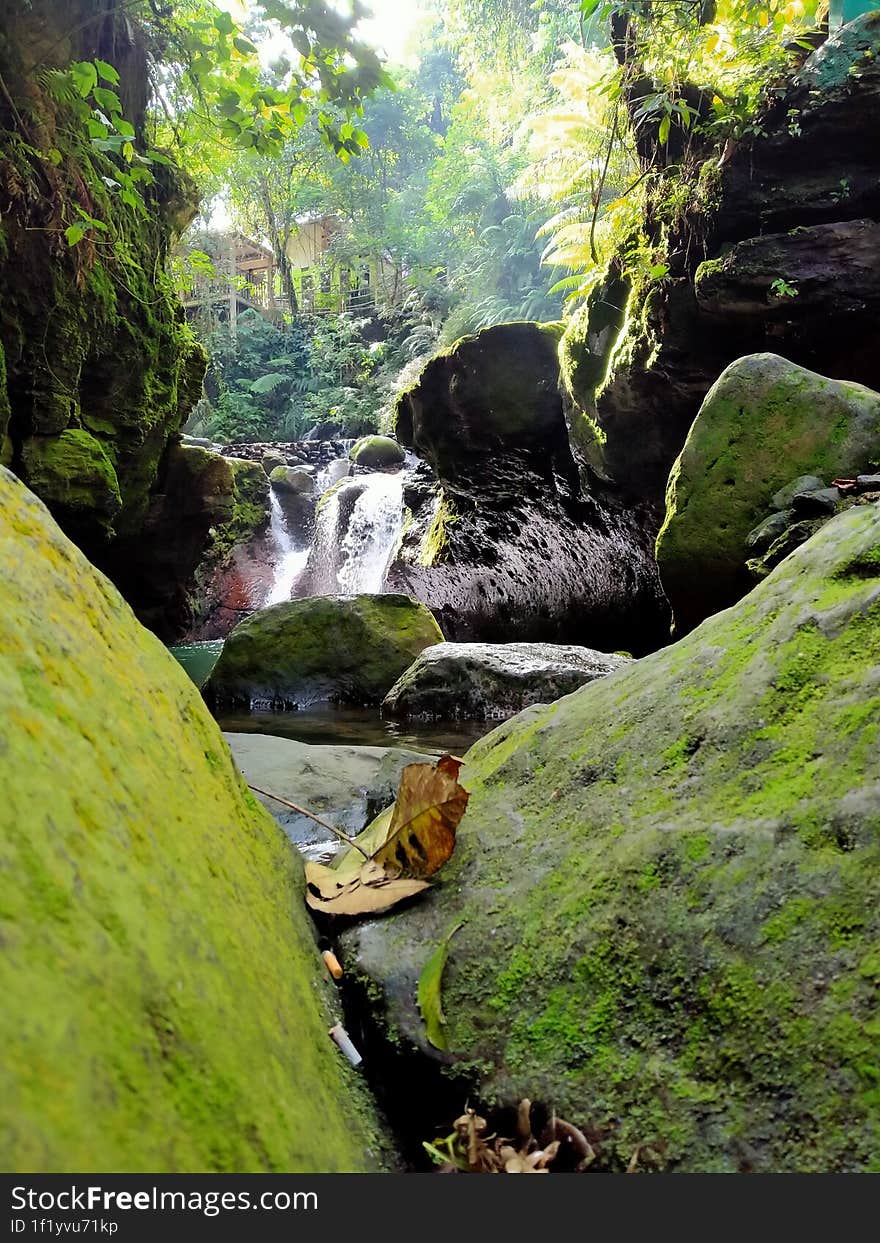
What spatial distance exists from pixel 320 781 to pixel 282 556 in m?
13.6

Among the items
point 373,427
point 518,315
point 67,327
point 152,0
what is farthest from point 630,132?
point 373,427

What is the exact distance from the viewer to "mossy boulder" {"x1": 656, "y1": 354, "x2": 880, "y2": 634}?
4820mm

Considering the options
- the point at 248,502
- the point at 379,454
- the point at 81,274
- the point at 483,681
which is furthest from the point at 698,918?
the point at 379,454

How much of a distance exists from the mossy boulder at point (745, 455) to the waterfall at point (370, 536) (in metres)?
8.12

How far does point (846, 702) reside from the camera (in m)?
1.29

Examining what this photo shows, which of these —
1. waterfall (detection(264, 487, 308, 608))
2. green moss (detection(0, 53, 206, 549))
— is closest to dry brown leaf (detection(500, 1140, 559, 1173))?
green moss (detection(0, 53, 206, 549))

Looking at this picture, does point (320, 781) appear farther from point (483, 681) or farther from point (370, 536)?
point (370, 536)

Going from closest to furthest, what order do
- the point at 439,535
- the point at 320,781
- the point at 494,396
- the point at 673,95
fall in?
the point at 320,781 < the point at 673,95 < the point at 494,396 < the point at 439,535

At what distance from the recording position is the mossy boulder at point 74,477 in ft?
20.6

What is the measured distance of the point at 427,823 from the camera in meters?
1.50

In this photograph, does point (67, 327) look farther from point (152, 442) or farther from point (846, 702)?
point (846, 702)

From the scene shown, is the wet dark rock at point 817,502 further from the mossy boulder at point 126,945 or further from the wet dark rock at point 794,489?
the mossy boulder at point 126,945

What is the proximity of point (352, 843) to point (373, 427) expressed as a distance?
24599mm

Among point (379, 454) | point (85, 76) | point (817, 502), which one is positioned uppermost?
point (379, 454)
